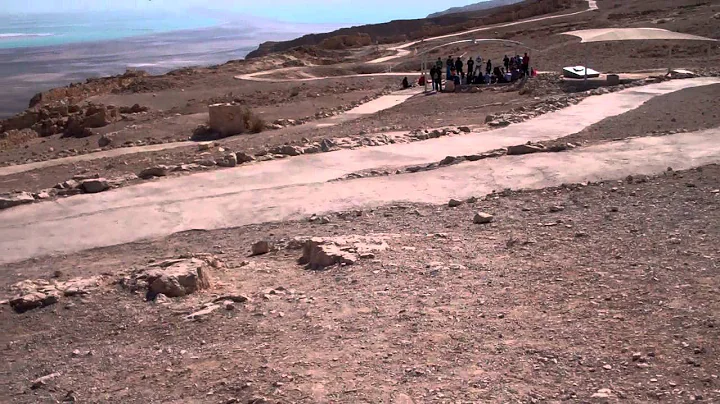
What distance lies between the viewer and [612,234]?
7738 mm

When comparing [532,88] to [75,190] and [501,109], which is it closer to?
[501,109]

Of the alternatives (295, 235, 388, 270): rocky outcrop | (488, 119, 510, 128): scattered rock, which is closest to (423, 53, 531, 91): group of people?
(488, 119, 510, 128): scattered rock

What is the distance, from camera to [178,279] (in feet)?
23.0

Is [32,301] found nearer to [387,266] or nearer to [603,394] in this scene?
[387,266]

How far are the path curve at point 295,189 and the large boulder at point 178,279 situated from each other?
2.33 metres

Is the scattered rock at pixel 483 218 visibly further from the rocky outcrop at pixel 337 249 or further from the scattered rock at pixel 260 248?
the scattered rock at pixel 260 248

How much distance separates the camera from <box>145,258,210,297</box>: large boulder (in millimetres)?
6914

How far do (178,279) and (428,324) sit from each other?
261 cm

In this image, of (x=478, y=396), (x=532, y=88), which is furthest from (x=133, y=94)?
(x=478, y=396)

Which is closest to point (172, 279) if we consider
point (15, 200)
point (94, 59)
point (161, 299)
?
point (161, 299)

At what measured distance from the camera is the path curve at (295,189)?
981cm

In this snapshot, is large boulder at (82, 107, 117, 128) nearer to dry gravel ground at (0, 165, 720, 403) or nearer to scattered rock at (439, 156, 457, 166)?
scattered rock at (439, 156, 457, 166)

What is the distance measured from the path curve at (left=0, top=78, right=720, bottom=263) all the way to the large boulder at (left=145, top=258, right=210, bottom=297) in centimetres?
233

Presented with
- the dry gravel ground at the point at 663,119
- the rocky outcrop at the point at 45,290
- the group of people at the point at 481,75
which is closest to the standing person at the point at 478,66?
the group of people at the point at 481,75
